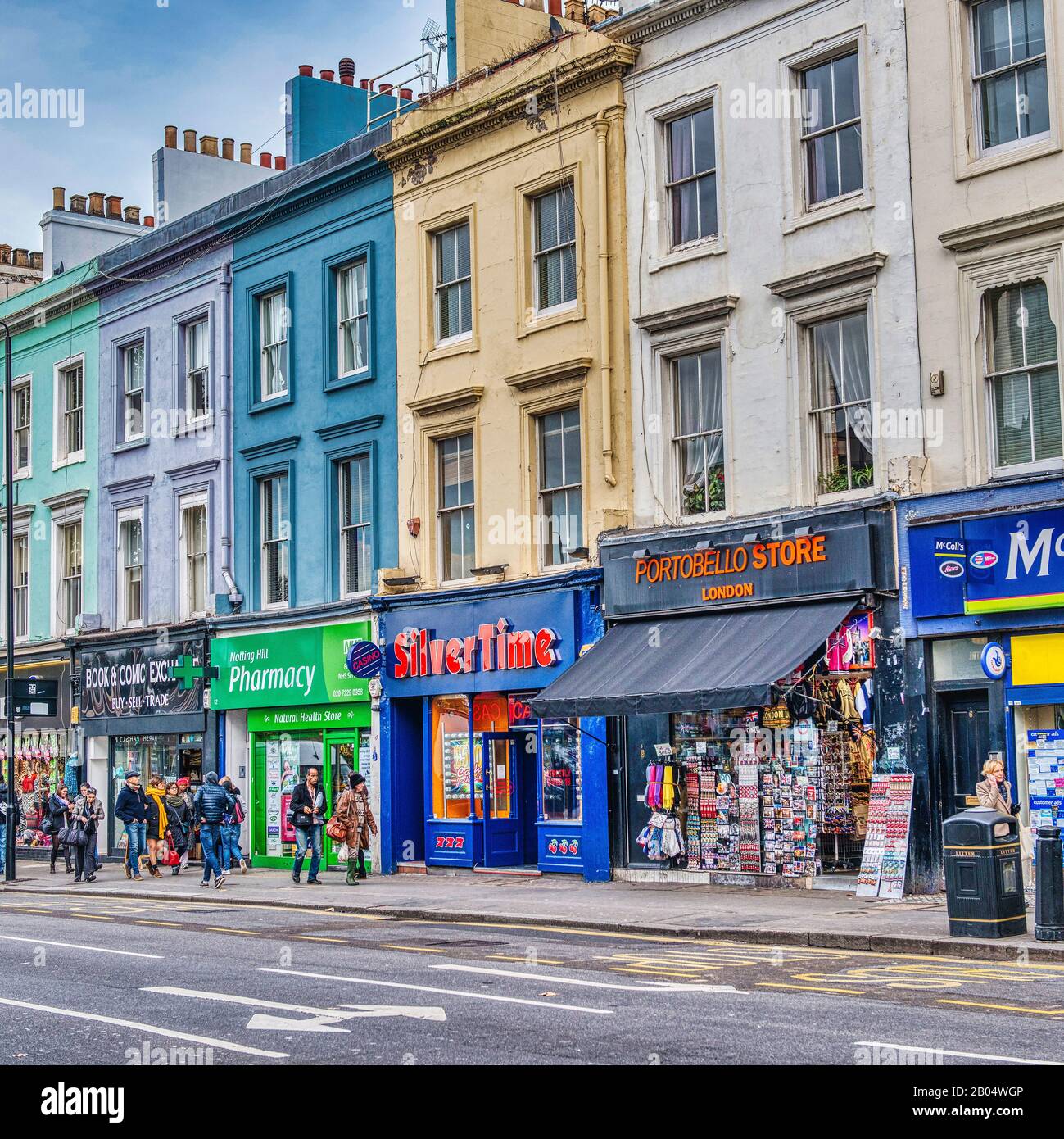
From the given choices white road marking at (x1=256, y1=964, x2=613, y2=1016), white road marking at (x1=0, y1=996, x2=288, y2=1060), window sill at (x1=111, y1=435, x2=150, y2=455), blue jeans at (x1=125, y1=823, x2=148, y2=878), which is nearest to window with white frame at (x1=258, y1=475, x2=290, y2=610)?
window sill at (x1=111, y1=435, x2=150, y2=455)

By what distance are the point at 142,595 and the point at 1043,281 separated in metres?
21.2

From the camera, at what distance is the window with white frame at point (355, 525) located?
91.9 feet

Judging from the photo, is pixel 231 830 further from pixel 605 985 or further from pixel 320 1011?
pixel 320 1011

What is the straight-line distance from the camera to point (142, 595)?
33969 millimetres

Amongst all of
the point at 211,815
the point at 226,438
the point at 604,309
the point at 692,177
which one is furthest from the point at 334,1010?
the point at 226,438

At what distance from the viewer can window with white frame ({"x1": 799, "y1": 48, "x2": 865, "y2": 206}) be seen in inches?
811

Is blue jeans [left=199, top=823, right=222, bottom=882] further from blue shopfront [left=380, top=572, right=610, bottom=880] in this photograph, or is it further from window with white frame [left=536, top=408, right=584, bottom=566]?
window with white frame [left=536, top=408, right=584, bottom=566]

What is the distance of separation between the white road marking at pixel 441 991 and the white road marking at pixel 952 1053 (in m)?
2.04

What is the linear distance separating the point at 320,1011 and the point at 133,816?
17.9 metres

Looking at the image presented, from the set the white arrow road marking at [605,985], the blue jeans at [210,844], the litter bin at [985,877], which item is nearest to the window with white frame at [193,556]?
the blue jeans at [210,844]

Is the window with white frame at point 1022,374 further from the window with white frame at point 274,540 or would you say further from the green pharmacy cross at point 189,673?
the green pharmacy cross at point 189,673

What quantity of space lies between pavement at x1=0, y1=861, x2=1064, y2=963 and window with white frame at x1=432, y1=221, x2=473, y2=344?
28.8 feet
